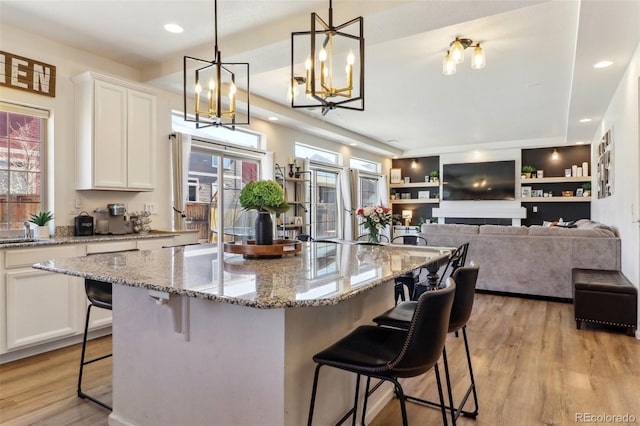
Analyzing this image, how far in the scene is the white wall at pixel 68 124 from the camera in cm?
344

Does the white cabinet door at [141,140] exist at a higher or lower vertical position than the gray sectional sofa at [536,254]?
higher

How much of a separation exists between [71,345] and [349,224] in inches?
224

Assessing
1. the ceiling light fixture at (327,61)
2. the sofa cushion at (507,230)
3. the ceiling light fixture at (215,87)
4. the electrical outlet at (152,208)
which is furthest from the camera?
the sofa cushion at (507,230)

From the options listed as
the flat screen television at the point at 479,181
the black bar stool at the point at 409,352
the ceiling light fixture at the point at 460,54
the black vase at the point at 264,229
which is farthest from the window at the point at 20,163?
the flat screen television at the point at 479,181

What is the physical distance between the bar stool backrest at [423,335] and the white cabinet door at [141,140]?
353 centimetres

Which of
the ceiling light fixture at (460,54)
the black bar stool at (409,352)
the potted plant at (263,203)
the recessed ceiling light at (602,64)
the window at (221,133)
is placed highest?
the ceiling light fixture at (460,54)

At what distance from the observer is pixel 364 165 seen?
9766mm

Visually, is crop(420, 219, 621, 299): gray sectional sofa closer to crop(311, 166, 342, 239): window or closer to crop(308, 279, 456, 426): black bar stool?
crop(311, 166, 342, 239): window

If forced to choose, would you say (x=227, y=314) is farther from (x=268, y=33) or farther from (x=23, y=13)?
(x=23, y=13)

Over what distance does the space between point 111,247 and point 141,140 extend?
1.19 m

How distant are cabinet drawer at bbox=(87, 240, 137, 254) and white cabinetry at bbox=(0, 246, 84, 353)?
3.2 inches

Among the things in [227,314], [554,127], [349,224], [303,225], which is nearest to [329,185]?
[349,224]

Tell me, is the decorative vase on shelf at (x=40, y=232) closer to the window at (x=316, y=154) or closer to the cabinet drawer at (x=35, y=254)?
the cabinet drawer at (x=35, y=254)

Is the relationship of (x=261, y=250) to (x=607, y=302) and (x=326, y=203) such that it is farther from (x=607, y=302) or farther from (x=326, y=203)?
(x=326, y=203)
